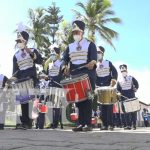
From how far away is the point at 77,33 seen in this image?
27.5 feet

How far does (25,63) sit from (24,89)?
646 millimetres

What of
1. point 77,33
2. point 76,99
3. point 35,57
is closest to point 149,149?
point 76,99

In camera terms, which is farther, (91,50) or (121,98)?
(121,98)

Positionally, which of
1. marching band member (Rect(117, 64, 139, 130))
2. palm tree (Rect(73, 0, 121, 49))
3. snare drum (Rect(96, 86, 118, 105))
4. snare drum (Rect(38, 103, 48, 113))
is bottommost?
snare drum (Rect(38, 103, 48, 113))

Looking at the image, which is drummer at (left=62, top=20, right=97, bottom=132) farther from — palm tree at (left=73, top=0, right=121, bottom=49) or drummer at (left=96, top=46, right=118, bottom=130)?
palm tree at (left=73, top=0, right=121, bottom=49)

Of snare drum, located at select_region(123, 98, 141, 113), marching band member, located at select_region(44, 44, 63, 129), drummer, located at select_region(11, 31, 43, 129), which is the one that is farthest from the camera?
snare drum, located at select_region(123, 98, 141, 113)

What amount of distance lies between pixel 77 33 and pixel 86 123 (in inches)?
65.8

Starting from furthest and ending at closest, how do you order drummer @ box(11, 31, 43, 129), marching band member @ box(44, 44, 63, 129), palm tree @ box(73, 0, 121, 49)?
palm tree @ box(73, 0, 121, 49) < marching band member @ box(44, 44, 63, 129) < drummer @ box(11, 31, 43, 129)

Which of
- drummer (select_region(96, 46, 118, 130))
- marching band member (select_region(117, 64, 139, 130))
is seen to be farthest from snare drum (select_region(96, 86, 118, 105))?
marching band member (select_region(117, 64, 139, 130))

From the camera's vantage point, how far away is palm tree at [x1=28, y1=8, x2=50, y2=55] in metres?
41.9

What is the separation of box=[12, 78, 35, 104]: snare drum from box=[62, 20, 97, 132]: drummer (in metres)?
0.86

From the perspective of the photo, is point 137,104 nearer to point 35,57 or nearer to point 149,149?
point 35,57

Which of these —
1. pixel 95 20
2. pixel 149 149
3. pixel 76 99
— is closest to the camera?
pixel 149 149

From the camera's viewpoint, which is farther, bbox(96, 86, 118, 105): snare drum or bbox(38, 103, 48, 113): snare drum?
bbox(38, 103, 48, 113): snare drum
